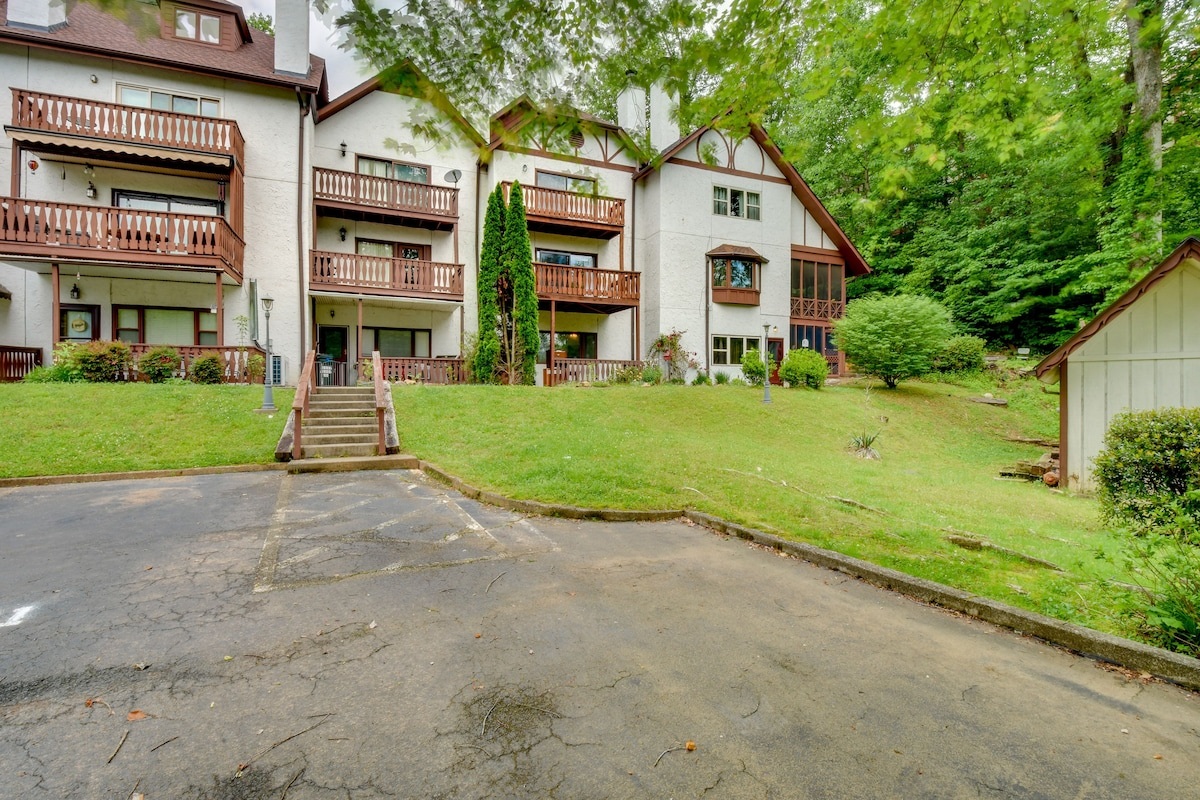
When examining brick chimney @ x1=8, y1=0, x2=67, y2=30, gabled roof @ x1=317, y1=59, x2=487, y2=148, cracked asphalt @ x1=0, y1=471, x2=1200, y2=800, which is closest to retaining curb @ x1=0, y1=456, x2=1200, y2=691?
cracked asphalt @ x1=0, y1=471, x2=1200, y2=800

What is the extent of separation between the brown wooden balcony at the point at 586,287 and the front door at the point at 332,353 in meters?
7.34

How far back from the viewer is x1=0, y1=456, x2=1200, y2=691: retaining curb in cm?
308

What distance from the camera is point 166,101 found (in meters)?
15.9

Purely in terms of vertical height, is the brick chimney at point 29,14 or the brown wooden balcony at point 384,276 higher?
the brick chimney at point 29,14

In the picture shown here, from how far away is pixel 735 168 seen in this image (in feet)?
75.3

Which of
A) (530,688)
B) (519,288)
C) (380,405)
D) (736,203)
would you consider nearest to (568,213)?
(519,288)

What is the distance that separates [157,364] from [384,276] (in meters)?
6.65

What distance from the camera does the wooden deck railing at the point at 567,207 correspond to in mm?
19328

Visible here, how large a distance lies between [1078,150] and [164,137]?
24.7m

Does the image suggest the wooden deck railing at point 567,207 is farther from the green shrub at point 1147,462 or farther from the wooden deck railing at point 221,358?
the green shrub at point 1147,462

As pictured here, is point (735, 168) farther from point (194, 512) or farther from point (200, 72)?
point (194, 512)

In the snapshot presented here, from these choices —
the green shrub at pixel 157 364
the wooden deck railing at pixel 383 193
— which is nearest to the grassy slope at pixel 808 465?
the green shrub at pixel 157 364

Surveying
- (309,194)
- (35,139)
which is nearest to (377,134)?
(309,194)

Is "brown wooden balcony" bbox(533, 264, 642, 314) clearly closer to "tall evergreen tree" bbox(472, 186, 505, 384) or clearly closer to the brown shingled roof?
"tall evergreen tree" bbox(472, 186, 505, 384)
